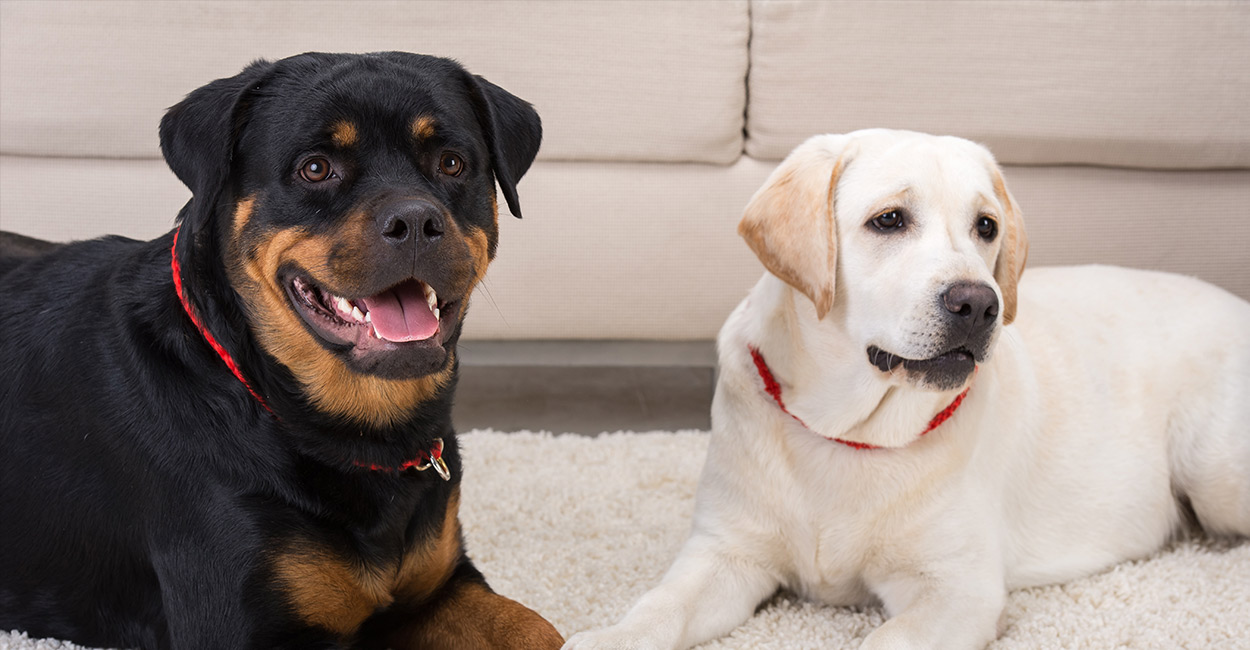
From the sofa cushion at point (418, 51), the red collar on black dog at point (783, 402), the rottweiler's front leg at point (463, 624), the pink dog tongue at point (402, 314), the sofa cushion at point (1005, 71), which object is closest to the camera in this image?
the pink dog tongue at point (402, 314)

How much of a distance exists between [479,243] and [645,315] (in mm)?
1414

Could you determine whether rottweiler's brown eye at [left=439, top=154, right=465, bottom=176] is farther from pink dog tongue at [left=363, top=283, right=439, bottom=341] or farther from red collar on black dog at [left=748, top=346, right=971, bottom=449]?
red collar on black dog at [left=748, top=346, right=971, bottom=449]

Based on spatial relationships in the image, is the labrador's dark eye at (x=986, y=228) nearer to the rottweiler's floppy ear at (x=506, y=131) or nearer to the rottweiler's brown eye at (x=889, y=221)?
the rottweiler's brown eye at (x=889, y=221)

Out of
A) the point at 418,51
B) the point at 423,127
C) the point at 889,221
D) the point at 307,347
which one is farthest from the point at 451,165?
the point at 418,51

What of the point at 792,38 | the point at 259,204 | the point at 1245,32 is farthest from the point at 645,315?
the point at 1245,32

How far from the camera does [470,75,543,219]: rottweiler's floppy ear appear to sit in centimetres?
194

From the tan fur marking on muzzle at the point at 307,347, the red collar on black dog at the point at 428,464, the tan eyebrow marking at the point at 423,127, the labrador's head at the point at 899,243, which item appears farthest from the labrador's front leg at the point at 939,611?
the tan eyebrow marking at the point at 423,127

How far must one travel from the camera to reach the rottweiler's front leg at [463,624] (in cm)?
187

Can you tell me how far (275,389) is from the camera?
1782 mm

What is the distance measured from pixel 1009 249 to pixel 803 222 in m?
0.40

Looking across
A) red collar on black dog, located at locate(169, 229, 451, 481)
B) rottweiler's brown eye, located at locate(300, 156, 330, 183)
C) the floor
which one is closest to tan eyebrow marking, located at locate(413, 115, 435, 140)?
rottweiler's brown eye, located at locate(300, 156, 330, 183)

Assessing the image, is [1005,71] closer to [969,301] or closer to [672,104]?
[672,104]

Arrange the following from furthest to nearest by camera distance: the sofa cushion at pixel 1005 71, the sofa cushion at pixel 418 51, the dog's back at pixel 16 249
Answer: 1. the sofa cushion at pixel 1005 71
2. the sofa cushion at pixel 418 51
3. the dog's back at pixel 16 249

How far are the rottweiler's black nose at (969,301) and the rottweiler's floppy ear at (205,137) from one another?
1130mm
